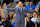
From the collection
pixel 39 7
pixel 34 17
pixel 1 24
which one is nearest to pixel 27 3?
pixel 39 7

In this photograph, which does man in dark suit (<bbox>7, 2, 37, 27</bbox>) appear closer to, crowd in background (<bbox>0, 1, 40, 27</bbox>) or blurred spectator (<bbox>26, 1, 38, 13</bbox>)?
crowd in background (<bbox>0, 1, 40, 27</bbox>)

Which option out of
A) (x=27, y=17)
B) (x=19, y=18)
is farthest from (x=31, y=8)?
(x=19, y=18)

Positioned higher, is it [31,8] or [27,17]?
[31,8]

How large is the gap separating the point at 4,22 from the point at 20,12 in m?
0.46

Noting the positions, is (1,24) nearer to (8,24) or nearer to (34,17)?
(8,24)

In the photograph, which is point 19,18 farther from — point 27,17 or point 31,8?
point 31,8

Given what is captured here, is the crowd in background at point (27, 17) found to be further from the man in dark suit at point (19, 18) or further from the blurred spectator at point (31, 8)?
the man in dark suit at point (19, 18)

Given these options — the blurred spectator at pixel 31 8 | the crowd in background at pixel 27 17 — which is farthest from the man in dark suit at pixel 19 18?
the blurred spectator at pixel 31 8

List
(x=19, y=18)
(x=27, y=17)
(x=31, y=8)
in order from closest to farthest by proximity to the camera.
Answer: (x=19, y=18) → (x=27, y=17) → (x=31, y=8)

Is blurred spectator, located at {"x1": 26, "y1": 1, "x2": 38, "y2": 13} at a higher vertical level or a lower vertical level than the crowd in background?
higher

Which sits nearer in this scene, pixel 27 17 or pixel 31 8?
pixel 27 17

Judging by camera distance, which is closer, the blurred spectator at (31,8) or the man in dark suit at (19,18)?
the man in dark suit at (19,18)

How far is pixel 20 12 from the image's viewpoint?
2.92 meters

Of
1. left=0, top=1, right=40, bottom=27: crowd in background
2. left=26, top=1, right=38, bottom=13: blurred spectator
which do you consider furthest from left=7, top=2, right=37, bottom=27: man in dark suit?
left=26, top=1, right=38, bottom=13: blurred spectator
